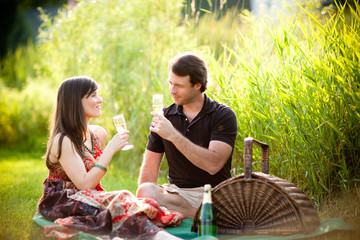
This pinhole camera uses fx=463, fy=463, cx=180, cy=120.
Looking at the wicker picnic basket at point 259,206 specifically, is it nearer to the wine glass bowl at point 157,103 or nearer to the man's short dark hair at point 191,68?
the wine glass bowl at point 157,103

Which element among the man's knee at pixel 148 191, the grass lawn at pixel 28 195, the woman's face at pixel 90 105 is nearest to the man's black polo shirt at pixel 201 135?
the man's knee at pixel 148 191

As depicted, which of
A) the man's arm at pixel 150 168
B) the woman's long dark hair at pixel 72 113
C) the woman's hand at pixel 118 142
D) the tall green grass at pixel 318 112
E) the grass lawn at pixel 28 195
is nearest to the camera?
the woman's hand at pixel 118 142

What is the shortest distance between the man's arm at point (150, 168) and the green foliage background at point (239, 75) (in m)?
0.84

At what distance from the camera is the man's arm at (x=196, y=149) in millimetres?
3508

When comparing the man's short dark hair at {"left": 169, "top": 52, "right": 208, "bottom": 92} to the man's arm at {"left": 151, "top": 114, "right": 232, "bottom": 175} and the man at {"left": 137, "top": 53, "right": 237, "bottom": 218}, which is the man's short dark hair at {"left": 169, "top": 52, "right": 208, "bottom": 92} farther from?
the man's arm at {"left": 151, "top": 114, "right": 232, "bottom": 175}

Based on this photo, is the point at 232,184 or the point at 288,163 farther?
the point at 288,163

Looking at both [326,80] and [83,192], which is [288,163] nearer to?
[326,80]

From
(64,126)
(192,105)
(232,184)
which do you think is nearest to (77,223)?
(64,126)

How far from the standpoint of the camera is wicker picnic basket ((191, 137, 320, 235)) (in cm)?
303

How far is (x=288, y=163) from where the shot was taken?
4152mm

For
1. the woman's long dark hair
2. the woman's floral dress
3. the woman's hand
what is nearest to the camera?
the woman's floral dress

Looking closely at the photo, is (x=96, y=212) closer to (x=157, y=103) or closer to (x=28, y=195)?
(x=157, y=103)

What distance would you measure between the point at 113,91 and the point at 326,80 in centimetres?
407

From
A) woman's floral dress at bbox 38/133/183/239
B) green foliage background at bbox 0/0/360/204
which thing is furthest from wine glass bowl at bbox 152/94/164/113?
green foliage background at bbox 0/0/360/204
